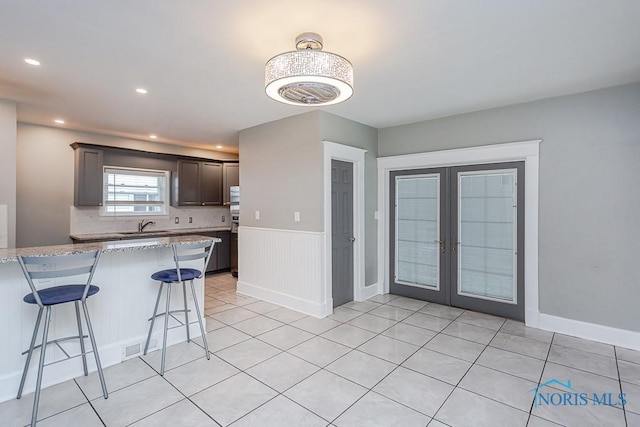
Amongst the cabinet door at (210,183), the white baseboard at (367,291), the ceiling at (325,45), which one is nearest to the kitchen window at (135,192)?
the cabinet door at (210,183)

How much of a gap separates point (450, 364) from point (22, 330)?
3.46 meters

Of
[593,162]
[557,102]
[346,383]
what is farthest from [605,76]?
[346,383]

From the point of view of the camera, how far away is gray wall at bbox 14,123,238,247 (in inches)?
185

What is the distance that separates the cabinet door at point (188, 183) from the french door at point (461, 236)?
150 inches

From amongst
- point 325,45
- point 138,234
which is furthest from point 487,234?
point 138,234

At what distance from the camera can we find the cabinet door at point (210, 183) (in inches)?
257

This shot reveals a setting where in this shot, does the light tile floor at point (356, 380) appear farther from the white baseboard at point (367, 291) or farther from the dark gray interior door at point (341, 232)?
the white baseboard at point (367, 291)

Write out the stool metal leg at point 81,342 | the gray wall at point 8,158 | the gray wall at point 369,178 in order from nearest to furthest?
the stool metal leg at point 81,342 → the gray wall at point 8,158 → the gray wall at point 369,178

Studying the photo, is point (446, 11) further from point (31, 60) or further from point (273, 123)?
point (31, 60)

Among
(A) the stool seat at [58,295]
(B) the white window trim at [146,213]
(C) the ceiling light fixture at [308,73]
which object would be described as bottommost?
(A) the stool seat at [58,295]

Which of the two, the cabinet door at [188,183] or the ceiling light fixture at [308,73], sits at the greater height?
the ceiling light fixture at [308,73]

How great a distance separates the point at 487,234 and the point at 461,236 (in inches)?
12.8

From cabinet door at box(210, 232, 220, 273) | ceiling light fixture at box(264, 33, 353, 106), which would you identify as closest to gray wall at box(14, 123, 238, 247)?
cabinet door at box(210, 232, 220, 273)

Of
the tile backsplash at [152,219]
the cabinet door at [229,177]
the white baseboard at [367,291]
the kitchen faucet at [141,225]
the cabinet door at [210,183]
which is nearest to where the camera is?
the white baseboard at [367,291]
